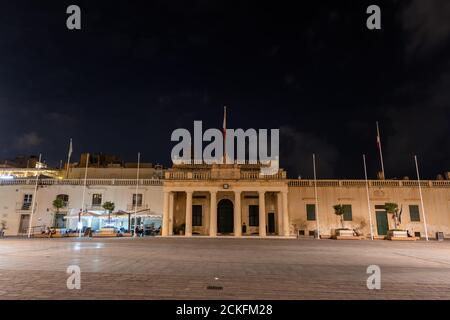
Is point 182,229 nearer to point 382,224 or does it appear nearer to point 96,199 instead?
point 96,199

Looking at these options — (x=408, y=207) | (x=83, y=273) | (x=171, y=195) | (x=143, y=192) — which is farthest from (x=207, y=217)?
(x=83, y=273)

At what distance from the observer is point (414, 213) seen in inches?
1266

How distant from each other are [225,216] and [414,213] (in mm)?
20561

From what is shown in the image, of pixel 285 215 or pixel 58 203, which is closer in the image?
pixel 285 215

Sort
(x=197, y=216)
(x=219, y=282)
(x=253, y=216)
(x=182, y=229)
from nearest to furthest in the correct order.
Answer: (x=219, y=282), (x=182, y=229), (x=253, y=216), (x=197, y=216)

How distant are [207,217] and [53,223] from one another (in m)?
18.0

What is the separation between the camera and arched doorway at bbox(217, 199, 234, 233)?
110ft

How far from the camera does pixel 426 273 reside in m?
8.16

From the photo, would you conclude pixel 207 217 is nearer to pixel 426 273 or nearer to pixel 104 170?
pixel 104 170

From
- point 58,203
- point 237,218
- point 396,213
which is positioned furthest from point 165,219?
point 396,213

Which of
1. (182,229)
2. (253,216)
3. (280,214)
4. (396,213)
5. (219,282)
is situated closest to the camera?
(219,282)
